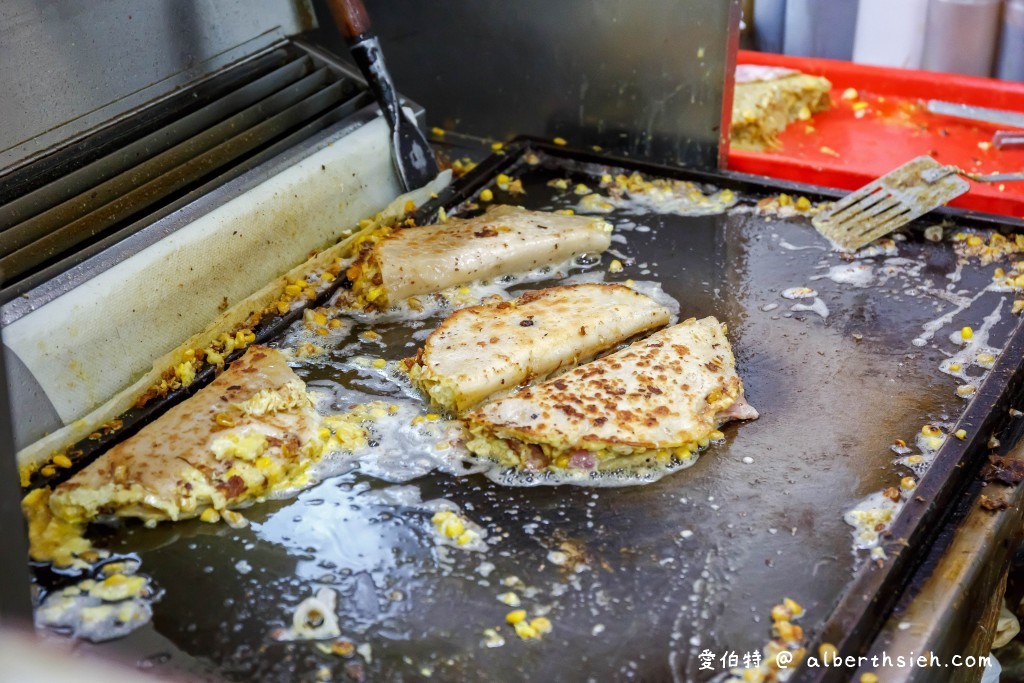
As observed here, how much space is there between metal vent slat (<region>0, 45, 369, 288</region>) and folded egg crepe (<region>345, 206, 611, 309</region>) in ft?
1.54

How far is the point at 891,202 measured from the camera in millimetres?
3180

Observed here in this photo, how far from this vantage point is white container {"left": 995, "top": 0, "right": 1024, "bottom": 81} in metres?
4.41

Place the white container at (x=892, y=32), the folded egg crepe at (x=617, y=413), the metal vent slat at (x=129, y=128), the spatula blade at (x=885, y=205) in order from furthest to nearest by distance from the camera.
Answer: the white container at (x=892, y=32), the spatula blade at (x=885, y=205), the metal vent slat at (x=129, y=128), the folded egg crepe at (x=617, y=413)

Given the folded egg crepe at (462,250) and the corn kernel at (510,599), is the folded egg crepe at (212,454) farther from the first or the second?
the corn kernel at (510,599)

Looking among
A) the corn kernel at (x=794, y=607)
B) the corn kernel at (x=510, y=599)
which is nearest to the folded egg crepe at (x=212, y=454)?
the corn kernel at (x=510, y=599)

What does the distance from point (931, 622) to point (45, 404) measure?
1976mm

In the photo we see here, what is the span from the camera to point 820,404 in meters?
2.52

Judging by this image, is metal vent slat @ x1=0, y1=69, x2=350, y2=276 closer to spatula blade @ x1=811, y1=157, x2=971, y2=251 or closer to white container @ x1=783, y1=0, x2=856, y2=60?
spatula blade @ x1=811, y1=157, x2=971, y2=251

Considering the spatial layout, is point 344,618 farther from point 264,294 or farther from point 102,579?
point 264,294

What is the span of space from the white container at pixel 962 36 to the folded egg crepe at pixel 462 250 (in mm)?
2388

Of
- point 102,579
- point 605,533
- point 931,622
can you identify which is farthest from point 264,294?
point 931,622

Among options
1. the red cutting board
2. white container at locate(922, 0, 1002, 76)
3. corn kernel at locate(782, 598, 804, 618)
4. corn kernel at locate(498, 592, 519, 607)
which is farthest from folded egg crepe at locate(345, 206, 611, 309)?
white container at locate(922, 0, 1002, 76)

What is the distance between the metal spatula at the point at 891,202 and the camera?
313 cm

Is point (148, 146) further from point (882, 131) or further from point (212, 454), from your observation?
point (882, 131)
